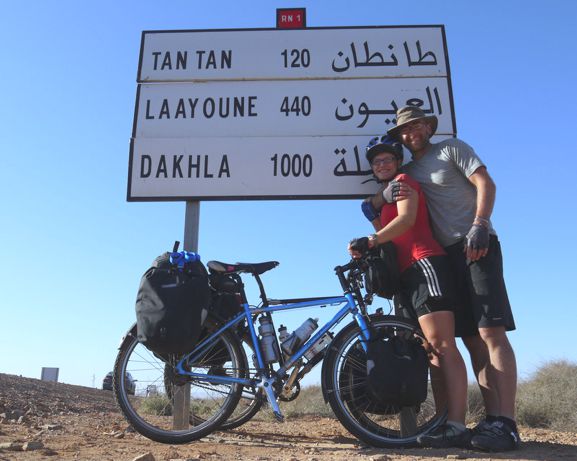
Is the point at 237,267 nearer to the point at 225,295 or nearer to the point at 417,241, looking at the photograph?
the point at 225,295

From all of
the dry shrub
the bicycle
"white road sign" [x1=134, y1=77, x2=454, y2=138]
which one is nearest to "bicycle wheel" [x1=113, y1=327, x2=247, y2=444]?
the bicycle

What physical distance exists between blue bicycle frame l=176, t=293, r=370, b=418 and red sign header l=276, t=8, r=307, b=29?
10.2 ft

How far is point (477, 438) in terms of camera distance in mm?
3297

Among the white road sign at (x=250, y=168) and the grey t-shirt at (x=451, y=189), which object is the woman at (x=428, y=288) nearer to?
the grey t-shirt at (x=451, y=189)

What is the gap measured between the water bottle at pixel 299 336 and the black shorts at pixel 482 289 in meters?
1.06

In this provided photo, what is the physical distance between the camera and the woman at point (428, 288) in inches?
138

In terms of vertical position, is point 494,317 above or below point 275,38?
below

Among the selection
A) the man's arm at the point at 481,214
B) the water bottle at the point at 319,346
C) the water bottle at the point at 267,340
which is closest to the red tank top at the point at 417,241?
the man's arm at the point at 481,214

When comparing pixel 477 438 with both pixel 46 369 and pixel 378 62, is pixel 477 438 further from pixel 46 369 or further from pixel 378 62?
pixel 46 369

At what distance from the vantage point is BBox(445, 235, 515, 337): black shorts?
3.51 meters

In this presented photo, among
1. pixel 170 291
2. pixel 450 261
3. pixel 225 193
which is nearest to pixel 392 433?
pixel 450 261

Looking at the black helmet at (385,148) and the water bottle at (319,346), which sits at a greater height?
the black helmet at (385,148)

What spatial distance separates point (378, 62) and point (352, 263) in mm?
2366

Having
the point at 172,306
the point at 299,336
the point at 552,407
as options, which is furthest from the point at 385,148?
the point at 552,407
